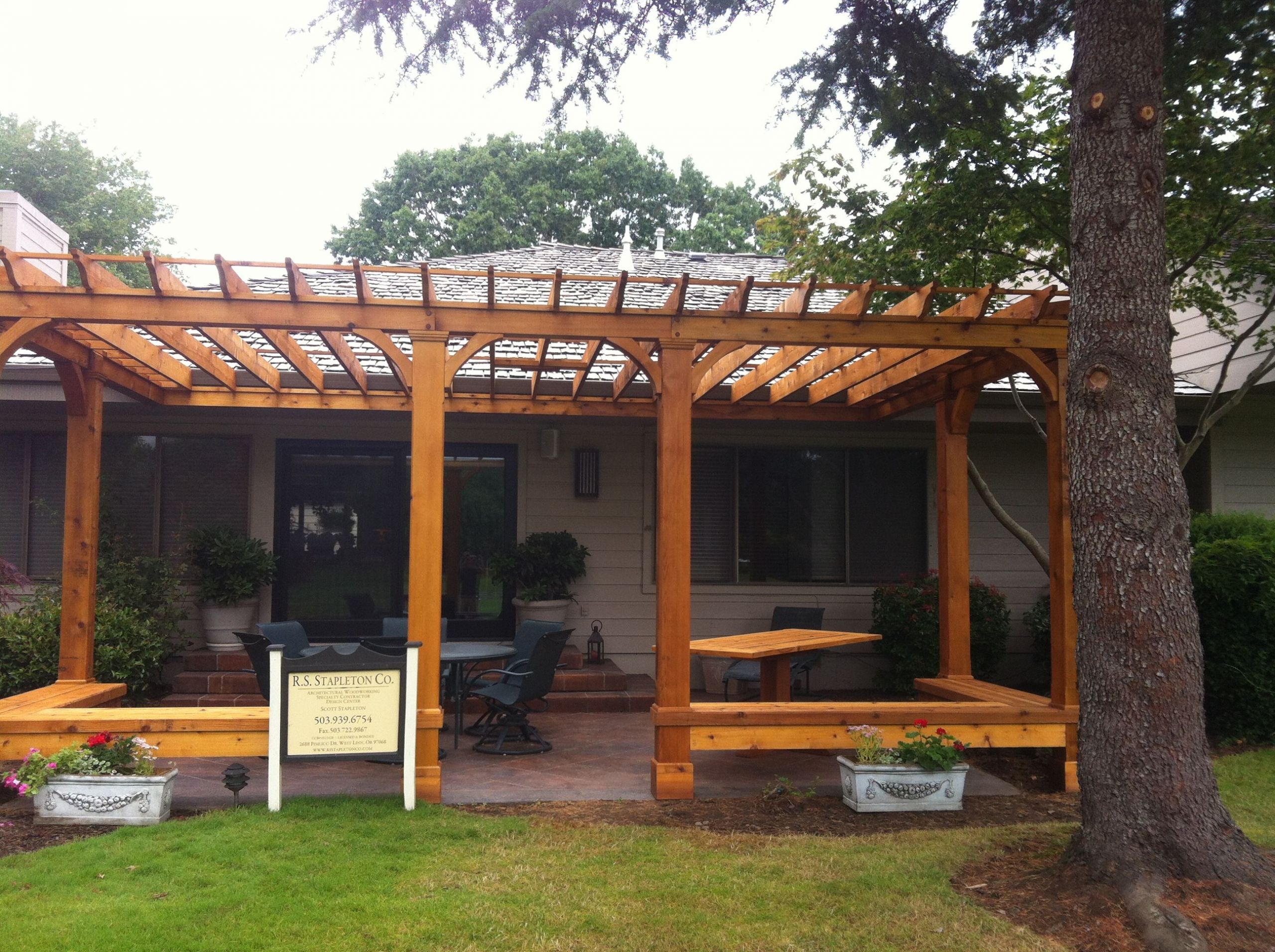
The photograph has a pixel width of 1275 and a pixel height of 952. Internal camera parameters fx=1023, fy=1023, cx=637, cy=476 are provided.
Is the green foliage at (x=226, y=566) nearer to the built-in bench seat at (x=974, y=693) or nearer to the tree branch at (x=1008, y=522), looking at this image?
the built-in bench seat at (x=974, y=693)

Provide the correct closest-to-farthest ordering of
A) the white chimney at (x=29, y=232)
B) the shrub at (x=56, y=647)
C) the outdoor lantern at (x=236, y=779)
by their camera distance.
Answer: the outdoor lantern at (x=236, y=779) < the shrub at (x=56, y=647) < the white chimney at (x=29, y=232)

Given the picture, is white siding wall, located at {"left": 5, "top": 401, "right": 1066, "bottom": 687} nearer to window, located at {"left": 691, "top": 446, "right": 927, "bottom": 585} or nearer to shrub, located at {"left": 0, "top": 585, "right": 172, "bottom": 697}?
window, located at {"left": 691, "top": 446, "right": 927, "bottom": 585}

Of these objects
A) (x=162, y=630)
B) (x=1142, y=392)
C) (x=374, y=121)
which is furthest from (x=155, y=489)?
(x=1142, y=392)

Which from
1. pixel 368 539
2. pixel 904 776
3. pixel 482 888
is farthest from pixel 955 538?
pixel 368 539

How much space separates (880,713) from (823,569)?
3.89m

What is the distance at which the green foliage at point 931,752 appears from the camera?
5336 mm

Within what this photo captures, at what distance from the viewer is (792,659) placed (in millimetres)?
8289

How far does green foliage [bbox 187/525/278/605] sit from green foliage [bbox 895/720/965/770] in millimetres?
5433

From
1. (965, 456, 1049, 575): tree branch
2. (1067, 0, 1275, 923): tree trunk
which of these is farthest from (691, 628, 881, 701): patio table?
(1067, 0, 1275, 923): tree trunk

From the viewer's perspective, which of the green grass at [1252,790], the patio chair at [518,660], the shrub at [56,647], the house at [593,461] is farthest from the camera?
the shrub at [56,647]

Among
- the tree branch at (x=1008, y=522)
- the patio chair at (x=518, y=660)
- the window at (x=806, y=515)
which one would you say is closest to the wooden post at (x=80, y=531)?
the patio chair at (x=518, y=660)

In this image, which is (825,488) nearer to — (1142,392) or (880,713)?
(880,713)

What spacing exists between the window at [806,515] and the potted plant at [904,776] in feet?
13.3

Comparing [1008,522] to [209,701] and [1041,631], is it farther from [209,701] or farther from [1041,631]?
[209,701]
